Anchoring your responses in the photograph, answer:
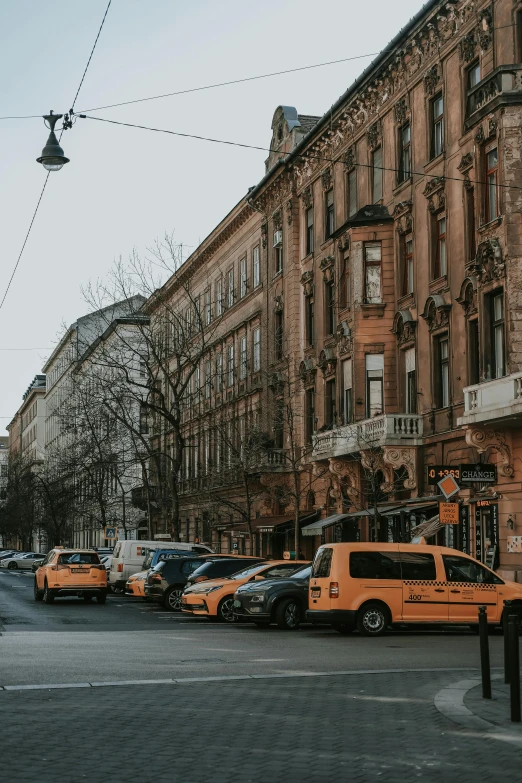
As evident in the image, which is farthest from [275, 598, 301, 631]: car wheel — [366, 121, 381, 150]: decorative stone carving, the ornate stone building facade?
[366, 121, 381, 150]: decorative stone carving

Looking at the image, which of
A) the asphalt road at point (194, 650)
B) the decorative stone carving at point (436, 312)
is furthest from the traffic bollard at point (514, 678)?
the decorative stone carving at point (436, 312)

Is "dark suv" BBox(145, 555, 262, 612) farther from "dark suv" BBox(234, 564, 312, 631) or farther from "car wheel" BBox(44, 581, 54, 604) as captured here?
"dark suv" BBox(234, 564, 312, 631)

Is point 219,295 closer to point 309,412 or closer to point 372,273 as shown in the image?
point 309,412

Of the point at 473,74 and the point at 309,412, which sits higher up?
the point at 473,74

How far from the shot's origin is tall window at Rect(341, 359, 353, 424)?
4131 cm

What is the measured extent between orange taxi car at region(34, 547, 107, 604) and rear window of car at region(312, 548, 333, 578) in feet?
48.5

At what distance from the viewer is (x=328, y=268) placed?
44.5m

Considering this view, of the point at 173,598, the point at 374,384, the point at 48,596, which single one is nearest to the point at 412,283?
the point at 374,384

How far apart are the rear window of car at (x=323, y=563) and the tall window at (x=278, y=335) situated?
27.3 metres

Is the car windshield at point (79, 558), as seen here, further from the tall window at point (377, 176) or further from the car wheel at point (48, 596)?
the tall window at point (377, 176)

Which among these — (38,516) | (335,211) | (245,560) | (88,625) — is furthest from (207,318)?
(38,516)

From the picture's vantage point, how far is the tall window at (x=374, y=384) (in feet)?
129

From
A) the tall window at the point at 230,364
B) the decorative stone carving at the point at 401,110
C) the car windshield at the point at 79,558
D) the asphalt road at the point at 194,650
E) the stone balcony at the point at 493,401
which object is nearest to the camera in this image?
the asphalt road at the point at 194,650

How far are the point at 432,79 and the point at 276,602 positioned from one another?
1800 centimetres
